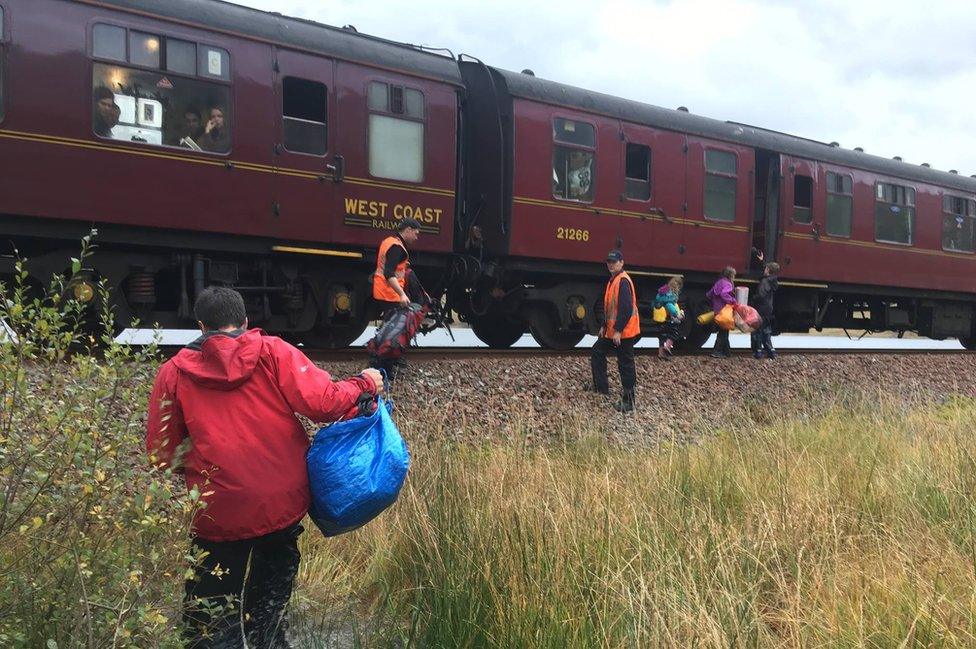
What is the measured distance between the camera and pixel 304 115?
8.97 metres

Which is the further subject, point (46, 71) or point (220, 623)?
point (46, 71)

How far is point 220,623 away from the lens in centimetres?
335

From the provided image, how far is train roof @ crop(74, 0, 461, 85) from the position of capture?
7980 mm

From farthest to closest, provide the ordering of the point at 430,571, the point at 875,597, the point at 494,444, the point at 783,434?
the point at 783,434
the point at 494,444
the point at 430,571
the point at 875,597

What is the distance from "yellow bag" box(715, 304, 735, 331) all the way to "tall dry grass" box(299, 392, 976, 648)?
5515 millimetres

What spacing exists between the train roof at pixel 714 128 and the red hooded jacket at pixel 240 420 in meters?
7.90

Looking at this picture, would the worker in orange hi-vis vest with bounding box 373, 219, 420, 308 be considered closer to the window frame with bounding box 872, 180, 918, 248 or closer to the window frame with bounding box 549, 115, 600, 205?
the window frame with bounding box 549, 115, 600, 205

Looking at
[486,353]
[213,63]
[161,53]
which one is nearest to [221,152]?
[213,63]

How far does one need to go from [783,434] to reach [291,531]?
4902mm

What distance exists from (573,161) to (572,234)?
3.06 ft

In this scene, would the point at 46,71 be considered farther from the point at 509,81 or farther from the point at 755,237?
the point at 755,237

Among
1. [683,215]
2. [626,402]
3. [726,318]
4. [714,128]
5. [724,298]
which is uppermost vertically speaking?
[714,128]

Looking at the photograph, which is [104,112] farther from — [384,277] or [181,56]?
[384,277]

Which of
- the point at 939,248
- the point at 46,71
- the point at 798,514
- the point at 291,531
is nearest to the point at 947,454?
the point at 798,514
